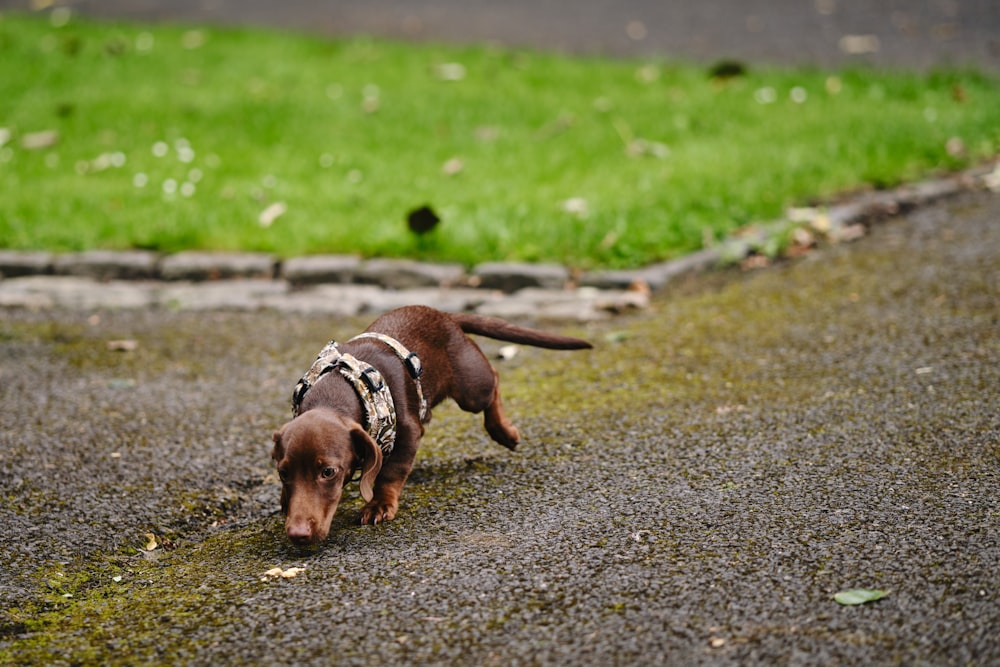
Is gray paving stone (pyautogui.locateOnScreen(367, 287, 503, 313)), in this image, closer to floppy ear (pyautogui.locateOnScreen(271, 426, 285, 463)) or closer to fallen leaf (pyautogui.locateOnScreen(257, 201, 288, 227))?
fallen leaf (pyautogui.locateOnScreen(257, 201, 288, 227))

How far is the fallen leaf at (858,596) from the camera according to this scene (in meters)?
2.69

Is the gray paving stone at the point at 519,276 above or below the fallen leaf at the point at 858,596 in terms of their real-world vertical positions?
below

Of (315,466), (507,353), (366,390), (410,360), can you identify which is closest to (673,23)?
(507,353)

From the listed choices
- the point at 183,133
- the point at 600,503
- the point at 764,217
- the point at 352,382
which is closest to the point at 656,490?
the point at 600,503

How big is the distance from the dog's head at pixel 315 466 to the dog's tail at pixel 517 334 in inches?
30.6

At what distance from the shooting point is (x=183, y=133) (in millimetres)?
7422

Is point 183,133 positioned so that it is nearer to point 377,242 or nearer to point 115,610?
point 377,242

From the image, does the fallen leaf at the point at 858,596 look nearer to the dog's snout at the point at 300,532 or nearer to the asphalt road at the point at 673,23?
the dog's snout at the point at 300,532

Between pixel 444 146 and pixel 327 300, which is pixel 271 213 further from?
pixel 444 146

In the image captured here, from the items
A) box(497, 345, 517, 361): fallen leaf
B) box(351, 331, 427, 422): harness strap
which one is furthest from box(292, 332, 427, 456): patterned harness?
box(497, 345, 517, 361): fallen leaf

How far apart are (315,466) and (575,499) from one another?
808mm

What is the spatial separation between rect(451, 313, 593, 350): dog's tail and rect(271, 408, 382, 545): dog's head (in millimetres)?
777

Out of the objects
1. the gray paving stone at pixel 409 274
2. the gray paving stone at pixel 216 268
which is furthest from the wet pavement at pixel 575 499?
the gray paving stone at pixel 216 268

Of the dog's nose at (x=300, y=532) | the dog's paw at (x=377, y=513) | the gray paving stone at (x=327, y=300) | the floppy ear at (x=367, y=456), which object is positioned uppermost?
the floppy ear at (x=367, y=456)
